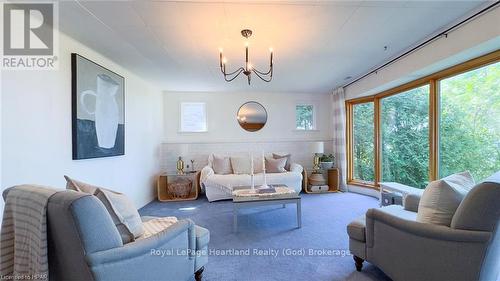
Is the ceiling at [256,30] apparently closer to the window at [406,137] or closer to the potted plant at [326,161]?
the window at [406,137]

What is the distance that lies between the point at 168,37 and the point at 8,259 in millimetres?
2255

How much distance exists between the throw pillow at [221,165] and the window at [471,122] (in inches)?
142

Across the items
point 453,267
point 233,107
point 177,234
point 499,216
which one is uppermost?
point 233,107

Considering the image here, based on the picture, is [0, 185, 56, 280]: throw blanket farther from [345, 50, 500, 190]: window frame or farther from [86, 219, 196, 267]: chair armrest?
[345, 50, 500, 190]: window frame

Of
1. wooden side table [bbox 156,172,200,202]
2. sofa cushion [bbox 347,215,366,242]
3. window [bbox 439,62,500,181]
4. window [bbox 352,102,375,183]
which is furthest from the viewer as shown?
window [bbox 352,102,375,183]

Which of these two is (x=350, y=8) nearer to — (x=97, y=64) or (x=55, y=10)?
(x=55, y=10)

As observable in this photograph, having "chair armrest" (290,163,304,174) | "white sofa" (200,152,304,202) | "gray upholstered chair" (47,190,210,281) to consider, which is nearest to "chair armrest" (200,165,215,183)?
"white sofa" (200,152,304,202)

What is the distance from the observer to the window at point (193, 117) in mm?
5297

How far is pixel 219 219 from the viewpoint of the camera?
3361 mm

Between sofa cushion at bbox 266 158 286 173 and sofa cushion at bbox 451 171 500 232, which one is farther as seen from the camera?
sofa cushion at bbox 266 158 286 173

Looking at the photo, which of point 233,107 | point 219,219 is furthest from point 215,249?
point 233,107

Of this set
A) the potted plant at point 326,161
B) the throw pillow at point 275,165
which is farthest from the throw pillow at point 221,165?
the potted plant at point 326,161

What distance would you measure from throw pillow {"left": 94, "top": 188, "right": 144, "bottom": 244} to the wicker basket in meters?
3.07

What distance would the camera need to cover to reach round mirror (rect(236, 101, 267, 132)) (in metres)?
5.42
